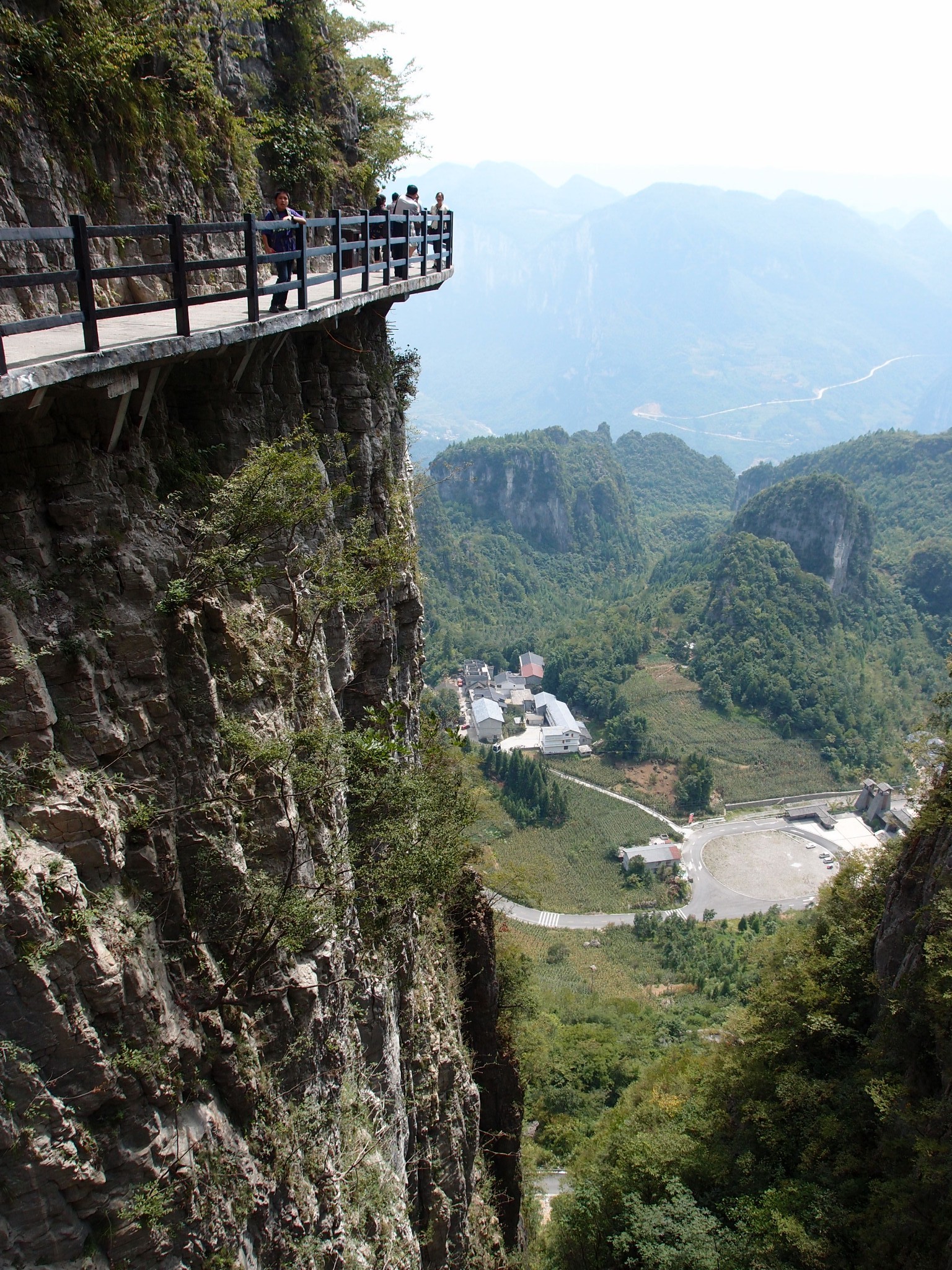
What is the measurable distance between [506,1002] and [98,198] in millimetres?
17011

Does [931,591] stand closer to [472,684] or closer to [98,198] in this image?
[472,684]

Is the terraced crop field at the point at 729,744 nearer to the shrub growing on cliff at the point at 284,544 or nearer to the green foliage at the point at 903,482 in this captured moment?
the green foliage at the point at 903,482

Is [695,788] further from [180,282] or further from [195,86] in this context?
[180,282]

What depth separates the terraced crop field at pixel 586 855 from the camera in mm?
54906

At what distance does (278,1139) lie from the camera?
6.46 m

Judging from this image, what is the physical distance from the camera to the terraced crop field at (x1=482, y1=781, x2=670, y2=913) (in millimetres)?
54906

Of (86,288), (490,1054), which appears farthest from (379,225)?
(490,1054)

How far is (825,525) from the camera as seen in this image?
100 m

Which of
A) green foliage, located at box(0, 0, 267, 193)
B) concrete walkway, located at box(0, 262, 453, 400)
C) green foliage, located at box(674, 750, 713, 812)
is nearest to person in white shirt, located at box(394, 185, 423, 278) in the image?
concrete walkway, located at box(0, 262, 453, 400)

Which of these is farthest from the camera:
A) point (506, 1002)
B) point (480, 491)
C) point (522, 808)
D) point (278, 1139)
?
point (480, 491)

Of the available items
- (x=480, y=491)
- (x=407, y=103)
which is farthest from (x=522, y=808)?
(x=480, y=491)

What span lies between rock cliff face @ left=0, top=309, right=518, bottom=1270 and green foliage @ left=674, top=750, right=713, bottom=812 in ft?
205

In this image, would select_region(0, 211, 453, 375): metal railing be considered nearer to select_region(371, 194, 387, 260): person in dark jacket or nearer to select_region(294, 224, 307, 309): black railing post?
select_region(294, 224, 307, 309): black railing post

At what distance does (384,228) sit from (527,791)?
55.2 metres
